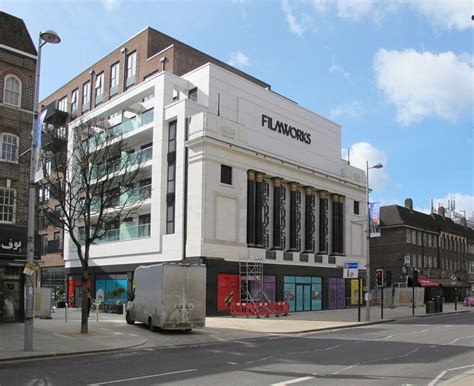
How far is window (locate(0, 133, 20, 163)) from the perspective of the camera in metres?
25.4

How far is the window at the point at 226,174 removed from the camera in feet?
121

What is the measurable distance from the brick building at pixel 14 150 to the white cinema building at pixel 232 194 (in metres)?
Answer: 12.2

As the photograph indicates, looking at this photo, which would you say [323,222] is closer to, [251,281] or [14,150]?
[251,281]

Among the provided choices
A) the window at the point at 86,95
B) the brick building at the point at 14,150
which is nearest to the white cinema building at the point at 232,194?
the window at the point at 86,95

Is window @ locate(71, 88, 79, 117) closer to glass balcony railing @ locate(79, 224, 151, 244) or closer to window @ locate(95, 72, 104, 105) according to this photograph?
window @ locate(95, 72, 104, 105)

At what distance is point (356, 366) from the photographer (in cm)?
1276

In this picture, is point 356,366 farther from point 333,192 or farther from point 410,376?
point 333,192

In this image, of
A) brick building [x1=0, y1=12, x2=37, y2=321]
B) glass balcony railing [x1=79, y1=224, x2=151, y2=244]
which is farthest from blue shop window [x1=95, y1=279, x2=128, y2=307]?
brick building [x1=0, y1=12, x2=37, y2=321]


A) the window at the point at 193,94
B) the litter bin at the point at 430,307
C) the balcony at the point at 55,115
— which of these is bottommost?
the litter bin at the point at 430,307

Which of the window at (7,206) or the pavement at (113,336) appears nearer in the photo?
the pavement at (113,336)

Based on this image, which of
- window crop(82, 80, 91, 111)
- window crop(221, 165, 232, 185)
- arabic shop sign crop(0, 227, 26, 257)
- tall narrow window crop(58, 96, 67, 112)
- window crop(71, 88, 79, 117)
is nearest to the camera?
arabic shop sign crop(0, 227, 26, 257)

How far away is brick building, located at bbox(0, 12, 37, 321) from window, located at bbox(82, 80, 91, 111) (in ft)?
97.9

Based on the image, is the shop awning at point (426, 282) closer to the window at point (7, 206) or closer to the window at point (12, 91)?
the window at point (7, 206)

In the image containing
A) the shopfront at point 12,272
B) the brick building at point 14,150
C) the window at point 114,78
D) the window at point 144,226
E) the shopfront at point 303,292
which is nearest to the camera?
the shopfront at point 12,272
